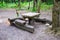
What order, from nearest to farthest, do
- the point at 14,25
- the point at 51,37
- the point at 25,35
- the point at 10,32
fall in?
the point at 51,37 → the point at 25,35 → the point at 10,32 → the point at 14,25

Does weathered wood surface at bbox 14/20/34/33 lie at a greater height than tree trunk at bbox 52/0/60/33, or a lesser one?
lesser

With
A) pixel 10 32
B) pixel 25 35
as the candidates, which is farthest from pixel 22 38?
pixel 10 32

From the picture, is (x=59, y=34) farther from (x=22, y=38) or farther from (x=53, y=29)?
(x=22, y=38)

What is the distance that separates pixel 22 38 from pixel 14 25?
2513 mm

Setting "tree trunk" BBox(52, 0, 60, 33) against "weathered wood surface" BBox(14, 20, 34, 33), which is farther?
"weathered wood surface" BBox(14, 20, 34, 33)

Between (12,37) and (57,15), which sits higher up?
(57,15)

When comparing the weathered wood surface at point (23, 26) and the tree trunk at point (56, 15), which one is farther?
the weathered wood surface at point (23, 26)

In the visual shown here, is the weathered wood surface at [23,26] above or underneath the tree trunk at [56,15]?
underneath

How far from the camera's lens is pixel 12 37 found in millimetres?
6980

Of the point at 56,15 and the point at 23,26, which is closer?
the point at 56,15

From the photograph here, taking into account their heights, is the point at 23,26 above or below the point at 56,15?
below

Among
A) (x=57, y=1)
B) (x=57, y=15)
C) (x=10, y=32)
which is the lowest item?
(x=10, y=32)

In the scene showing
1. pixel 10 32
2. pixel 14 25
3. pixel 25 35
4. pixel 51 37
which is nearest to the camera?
pixel 51 37

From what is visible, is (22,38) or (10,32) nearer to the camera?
(22,38)
